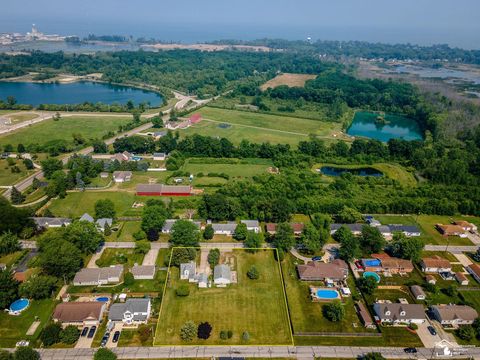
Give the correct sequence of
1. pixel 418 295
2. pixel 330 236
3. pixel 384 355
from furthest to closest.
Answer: pixel 330 236, pixel 418 295, pixel 384 355

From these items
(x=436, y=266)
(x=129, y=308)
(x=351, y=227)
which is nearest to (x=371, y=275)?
(x=436, y=266)

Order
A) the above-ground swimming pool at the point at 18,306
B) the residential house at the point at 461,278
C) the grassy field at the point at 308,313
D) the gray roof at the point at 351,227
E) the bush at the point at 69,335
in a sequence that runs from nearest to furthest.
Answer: the bush at the point at 69,335 < the grassy field at the point at 308,313 < the above-ground swimming pool at the point at 18,306 < the residential house at the point at 461,278 < the gray roof at the point at 351,227

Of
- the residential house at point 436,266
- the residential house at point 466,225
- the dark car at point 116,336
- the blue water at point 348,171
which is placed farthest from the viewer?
the blue water at point 348,171

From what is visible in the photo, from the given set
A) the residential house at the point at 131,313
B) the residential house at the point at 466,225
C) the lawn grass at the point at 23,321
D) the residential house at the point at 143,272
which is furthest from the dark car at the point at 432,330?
the lawn grass at the point at 23,321

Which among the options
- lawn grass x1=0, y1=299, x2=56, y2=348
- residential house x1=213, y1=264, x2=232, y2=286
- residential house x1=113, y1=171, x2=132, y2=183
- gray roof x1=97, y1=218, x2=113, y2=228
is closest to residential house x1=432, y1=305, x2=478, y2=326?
residential house x1=213, y1=264, x2=232, y2=286

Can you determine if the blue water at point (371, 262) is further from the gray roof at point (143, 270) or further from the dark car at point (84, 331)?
the dark car at point (84, 331)

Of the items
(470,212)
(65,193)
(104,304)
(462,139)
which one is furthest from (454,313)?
(462,139)

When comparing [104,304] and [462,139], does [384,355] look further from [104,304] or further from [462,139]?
[462,139]
